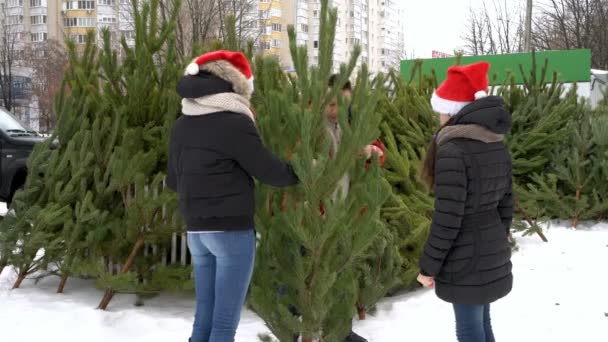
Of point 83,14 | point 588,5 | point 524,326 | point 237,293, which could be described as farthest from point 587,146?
point 83,14

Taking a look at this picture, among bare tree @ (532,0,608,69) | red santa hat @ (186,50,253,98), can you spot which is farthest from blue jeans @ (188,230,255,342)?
bare tree @ (532,0,608,69)

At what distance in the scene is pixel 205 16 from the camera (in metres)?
17.4

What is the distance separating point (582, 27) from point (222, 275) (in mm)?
30170

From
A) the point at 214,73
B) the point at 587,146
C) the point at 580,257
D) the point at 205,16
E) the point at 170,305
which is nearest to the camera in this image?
the point at 214,73

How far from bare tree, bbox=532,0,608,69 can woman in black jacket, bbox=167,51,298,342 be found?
28.5 metres

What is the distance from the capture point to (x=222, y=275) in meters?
2.99

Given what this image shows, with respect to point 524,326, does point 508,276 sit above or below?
above

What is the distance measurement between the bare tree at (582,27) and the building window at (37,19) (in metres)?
44.6

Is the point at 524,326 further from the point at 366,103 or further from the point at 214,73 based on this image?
the point at 214,73

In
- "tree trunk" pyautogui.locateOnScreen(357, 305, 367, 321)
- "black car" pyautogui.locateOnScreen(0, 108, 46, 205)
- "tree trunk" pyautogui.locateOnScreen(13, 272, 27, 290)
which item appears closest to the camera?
"tree trunk" pyautogui.locateOnScreen(357, 305, 367, 321)

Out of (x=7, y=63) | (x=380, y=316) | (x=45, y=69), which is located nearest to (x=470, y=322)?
(x=380, y=316)

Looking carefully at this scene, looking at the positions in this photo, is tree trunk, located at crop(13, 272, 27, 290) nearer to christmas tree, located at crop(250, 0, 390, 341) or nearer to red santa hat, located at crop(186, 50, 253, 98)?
christmas tree, located at crop(250, 0, 390, 341)

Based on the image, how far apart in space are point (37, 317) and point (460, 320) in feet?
10.4

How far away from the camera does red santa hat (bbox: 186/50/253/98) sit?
2953mm
